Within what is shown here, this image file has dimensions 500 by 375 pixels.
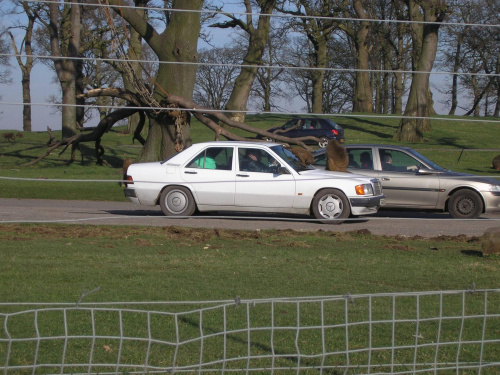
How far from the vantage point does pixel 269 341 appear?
5.27m

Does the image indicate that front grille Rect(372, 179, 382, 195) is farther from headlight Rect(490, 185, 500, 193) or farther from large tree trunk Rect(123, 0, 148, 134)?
large tree trunk Rect(123, 0, 148, 134)

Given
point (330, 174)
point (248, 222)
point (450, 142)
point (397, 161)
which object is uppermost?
point (450, 142)

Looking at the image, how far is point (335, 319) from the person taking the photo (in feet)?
19.6

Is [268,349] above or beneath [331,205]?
beneath

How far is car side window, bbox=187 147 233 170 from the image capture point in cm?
1359

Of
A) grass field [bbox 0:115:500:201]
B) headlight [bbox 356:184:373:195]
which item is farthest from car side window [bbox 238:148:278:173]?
grass field [bbox 0:115:500:201]

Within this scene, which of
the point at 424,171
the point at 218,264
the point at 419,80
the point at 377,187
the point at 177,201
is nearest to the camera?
the point at 218,264

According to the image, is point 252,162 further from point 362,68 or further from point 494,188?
point 362,68

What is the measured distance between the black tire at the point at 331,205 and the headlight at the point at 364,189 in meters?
0.29

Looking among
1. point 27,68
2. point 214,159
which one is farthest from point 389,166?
point 27,68

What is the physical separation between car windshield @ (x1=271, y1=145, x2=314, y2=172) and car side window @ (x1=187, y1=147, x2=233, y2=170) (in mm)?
933

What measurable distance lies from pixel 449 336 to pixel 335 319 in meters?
0.99

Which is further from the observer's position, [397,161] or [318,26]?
[318,26]

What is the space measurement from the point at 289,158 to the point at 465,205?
3750 mm
